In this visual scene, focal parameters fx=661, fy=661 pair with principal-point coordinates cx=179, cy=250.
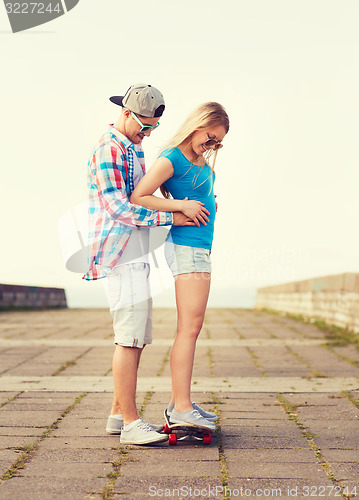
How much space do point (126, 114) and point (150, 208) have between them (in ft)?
1.70

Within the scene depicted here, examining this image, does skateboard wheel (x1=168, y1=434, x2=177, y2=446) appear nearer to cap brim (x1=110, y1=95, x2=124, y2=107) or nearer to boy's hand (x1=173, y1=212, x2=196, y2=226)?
boy's hand (x1=173, y1=212, x2=196, y2=226)

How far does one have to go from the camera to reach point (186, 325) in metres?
3.38

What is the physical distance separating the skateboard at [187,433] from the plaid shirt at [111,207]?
0.86 m

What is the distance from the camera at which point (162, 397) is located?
4527mm

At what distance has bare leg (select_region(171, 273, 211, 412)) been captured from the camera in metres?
3.37

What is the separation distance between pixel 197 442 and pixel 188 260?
93 centimetres

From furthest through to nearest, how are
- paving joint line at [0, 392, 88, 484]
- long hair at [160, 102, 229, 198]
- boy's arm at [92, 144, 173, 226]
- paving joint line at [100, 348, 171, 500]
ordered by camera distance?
long hair at [160, 102, 229, 198] → boy's arm at [92, 144, 173, 226] → paving joint line at [0, 392, 88, 484] → paving joint line at [100, 348, 171, 500]

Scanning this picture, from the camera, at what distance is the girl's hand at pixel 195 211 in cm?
329

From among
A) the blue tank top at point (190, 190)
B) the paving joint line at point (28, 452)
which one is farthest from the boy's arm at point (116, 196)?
the paving joint line at point (28, 452)

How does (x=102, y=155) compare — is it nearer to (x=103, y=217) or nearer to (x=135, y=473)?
(x=103, y=217)

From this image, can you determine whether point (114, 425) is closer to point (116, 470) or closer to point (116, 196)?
point (116, 470)

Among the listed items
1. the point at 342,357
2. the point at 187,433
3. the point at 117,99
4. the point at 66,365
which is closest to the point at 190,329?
the point at 187,433

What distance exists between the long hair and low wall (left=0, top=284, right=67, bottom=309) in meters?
12.3

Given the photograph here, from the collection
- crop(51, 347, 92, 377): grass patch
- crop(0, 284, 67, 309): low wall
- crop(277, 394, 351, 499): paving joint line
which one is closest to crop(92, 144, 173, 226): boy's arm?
crop(277, 394, 351, 499): paving joint line
